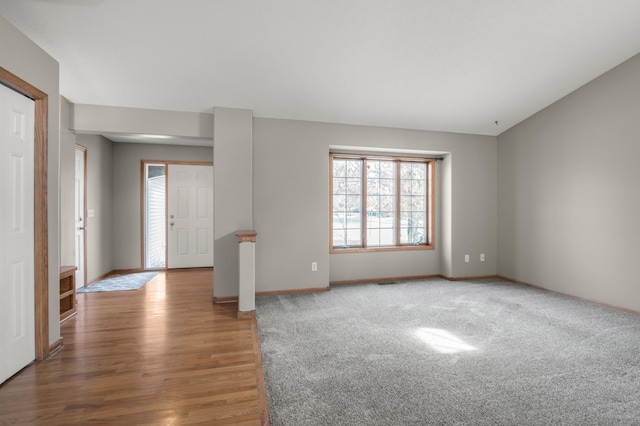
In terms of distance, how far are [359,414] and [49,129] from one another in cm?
308

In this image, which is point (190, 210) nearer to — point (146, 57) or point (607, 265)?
point (146, 57)

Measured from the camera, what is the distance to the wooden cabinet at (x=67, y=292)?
10.9 ft

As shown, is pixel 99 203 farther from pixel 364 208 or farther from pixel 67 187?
pixel 364 208

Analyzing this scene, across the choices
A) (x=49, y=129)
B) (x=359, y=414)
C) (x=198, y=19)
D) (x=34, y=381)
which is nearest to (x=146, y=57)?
(x=198, y=19)

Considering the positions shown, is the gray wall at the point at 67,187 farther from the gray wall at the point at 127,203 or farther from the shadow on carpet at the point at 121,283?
the gray wall at the point at 127,203

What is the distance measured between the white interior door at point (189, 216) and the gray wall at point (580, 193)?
5.37 metres

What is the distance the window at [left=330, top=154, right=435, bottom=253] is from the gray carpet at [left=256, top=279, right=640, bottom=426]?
1281mm

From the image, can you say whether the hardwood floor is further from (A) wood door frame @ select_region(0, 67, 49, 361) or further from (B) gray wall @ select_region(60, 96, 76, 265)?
(B) gray wall @ select_region(60, 96, 76, 265)

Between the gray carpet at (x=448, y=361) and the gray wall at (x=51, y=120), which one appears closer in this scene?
the gray carpet at (x=448, y=361)

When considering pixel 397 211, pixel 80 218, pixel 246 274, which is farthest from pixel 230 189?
pixel 397 211

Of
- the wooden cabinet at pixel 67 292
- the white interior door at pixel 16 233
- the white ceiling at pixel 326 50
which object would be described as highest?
the white ceiling at pixel 326 50

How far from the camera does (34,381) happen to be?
2.10 m

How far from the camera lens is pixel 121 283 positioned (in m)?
4.82

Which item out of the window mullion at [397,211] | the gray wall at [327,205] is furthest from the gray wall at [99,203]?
the window mullion at [397,211]
